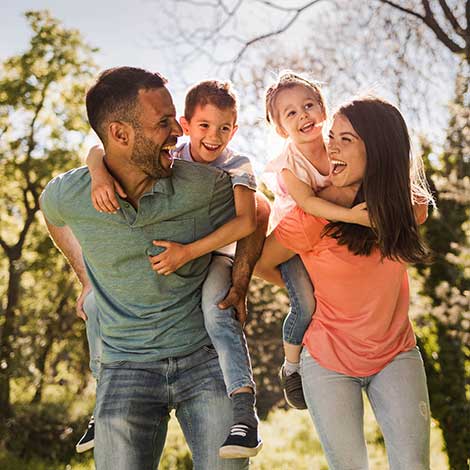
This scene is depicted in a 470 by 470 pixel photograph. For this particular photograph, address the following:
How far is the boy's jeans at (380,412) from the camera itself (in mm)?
2850

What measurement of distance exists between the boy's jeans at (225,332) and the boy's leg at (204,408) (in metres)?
0.09

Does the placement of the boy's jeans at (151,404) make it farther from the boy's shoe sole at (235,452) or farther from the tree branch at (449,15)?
the tree branch at (449,15)

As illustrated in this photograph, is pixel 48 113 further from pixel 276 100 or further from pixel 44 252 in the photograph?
pixel 276 100

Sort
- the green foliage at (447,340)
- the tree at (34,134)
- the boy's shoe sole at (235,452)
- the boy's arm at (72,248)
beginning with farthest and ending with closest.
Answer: the tree at (34,134) < the green foliage at (447,340) < the boy's arm at (72,248) < the boy's shoe sole at (235,452)

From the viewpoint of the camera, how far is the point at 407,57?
24.8 feet

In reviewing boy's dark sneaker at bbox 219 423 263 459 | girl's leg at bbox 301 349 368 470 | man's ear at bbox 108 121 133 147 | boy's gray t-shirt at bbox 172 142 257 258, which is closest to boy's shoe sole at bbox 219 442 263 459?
boy's dark sneaker at bbox 219 423 263 459

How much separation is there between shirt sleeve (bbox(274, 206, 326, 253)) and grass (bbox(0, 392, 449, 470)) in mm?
6695

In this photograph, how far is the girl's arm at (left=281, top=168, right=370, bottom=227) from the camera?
9.80 feet

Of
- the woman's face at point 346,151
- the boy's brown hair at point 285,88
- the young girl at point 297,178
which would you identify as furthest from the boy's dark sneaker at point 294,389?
the boy's brown hair at point 285,88

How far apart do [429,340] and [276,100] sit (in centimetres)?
548

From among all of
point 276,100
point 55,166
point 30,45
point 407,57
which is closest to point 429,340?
point 407,57

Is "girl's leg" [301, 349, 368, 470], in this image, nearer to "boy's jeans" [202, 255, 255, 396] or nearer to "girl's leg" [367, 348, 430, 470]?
"girl's leg" [367, 348, 430, 470]

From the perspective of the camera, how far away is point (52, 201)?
321 cm

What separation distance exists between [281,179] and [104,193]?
81cm
